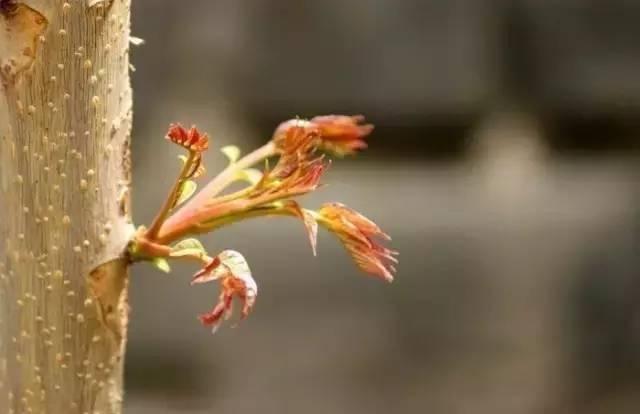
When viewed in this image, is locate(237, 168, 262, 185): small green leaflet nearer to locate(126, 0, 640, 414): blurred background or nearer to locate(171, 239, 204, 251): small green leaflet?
locate(171, 239, 204, 251): small green leaflet

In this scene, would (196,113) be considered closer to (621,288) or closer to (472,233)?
(472,233)

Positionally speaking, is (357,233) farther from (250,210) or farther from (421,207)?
(421,207)

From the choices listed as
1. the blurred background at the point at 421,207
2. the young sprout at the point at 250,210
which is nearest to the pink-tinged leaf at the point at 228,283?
the young sprout at the point at 250,210

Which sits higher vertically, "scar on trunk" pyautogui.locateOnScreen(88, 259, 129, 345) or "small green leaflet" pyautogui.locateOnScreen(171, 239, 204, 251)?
"small green leaflet" pyautogui.locateOnScreen(171, 239, 204, 251)

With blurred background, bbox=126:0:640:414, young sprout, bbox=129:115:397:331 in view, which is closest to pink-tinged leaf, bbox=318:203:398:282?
young sprout, bbox=129:115:397:331

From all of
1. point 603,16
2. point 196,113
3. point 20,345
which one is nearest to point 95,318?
point 20,345

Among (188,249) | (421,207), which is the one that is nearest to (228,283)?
(188,249)
